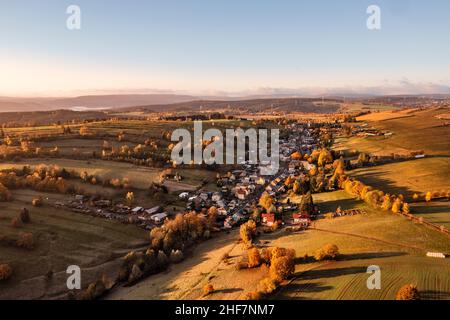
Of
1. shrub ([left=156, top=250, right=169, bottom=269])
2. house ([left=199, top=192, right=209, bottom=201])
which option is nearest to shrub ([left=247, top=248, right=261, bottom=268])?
shrub ([left=156, top=250, right=169, bottom=269])

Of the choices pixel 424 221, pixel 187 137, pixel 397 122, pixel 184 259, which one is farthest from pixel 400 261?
pixel 397 122

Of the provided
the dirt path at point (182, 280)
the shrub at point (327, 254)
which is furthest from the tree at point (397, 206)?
the dirt path at point (182, 280)

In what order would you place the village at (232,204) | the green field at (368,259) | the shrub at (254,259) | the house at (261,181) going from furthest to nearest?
the house at (261,181) < the village at (232,204) < the shrub at (254,259) < the green field at (368,259)

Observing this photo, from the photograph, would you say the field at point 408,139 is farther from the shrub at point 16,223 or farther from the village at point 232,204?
the shrub at point 16,223

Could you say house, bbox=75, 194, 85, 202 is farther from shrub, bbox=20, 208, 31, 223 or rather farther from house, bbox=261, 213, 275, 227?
house, bbox=261, 213, 275, 227
